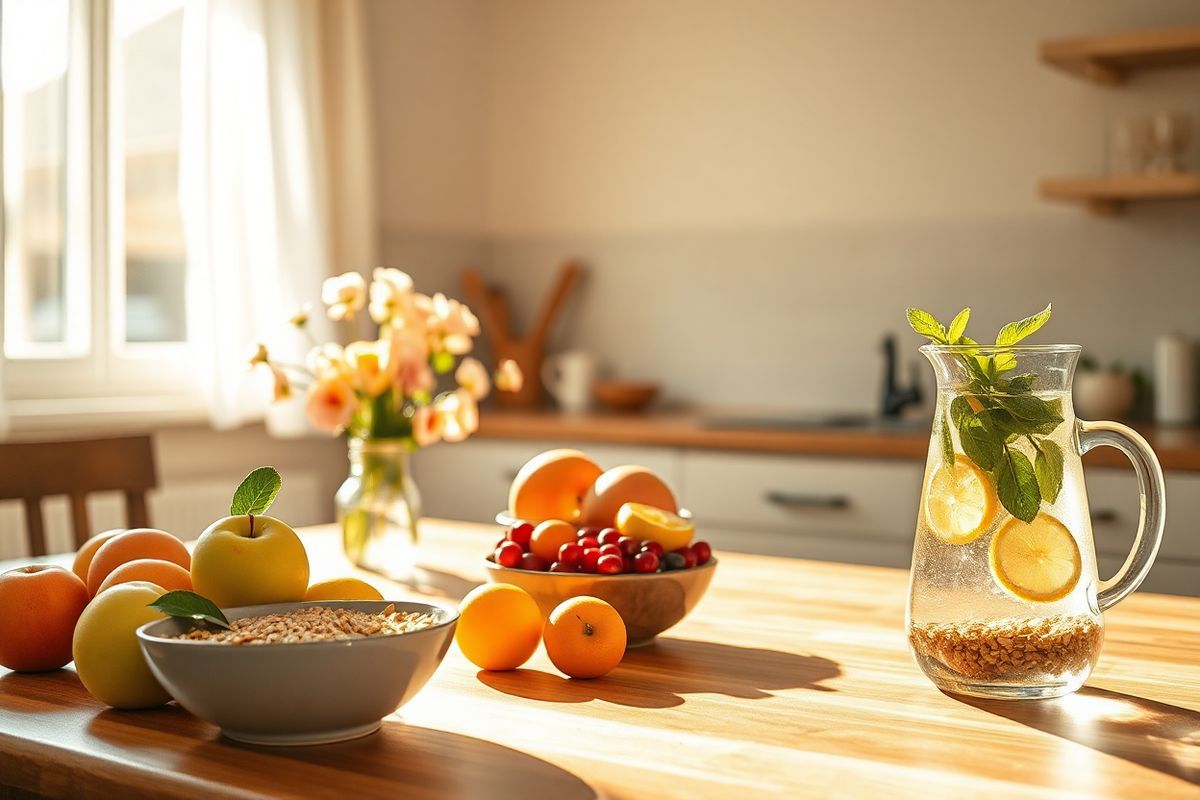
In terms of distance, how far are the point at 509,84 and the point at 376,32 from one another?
595mm

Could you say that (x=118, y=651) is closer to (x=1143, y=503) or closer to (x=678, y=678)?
(x=678, y=678)

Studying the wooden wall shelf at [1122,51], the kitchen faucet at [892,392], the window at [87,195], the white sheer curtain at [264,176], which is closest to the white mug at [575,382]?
the white sheer curtain at [264,176]

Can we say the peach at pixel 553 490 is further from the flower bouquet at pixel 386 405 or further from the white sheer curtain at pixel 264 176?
the white sheer curtain at pixel 264 176

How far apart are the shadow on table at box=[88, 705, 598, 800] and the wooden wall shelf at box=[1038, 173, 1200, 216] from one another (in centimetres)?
250

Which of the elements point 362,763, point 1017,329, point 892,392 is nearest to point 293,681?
point 362,763

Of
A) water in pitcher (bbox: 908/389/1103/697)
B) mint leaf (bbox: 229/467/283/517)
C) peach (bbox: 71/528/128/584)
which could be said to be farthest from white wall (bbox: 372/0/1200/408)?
mint leaf (bbox: 229/467/283/517)

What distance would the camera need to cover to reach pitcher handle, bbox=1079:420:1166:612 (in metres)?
0.97

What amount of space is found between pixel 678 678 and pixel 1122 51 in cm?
239

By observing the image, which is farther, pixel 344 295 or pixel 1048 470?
pixel 344 295

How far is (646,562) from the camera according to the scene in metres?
1.18

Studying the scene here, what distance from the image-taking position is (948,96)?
347 cm

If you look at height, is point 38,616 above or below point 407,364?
below

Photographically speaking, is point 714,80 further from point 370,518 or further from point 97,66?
point 370,518

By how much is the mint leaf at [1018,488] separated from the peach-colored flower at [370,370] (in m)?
0.88
